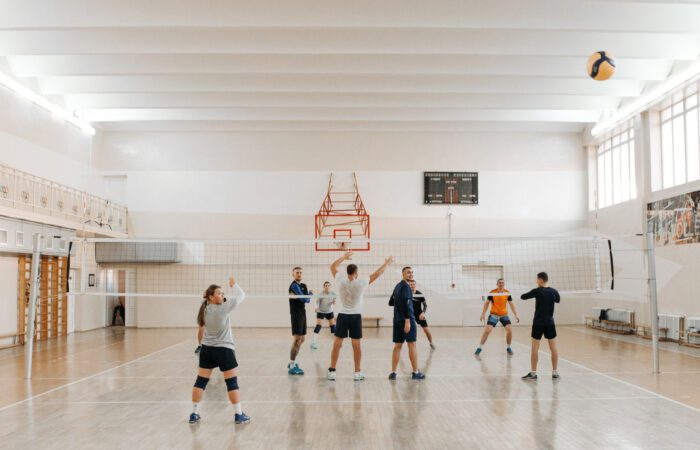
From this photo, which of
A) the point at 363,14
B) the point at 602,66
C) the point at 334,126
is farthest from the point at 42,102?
the point at 602,66

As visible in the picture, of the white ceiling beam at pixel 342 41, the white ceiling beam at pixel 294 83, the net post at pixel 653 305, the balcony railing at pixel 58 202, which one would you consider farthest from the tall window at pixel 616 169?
the balcony railing at pixel 58 202

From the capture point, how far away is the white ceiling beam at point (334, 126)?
2072cm

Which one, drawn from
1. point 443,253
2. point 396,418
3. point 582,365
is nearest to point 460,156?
point 443,253

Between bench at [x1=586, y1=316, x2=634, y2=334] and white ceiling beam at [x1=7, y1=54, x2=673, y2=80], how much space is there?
25.5 ft

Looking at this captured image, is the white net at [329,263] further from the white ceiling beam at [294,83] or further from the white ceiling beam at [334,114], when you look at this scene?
the white ceiling beam at [294,83]

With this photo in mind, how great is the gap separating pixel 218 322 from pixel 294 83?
1139 centimetres

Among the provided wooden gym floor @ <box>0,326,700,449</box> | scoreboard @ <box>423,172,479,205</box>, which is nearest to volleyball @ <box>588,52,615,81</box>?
wooden gym floor @ <box>0,326,700,449</box>

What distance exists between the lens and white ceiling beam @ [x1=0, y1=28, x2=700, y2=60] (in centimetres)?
1354

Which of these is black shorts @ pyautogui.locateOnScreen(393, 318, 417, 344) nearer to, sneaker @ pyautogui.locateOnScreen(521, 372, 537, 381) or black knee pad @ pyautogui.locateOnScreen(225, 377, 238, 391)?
sneaker @ pyautogui.locateOnScreen(521, 372, 537, 381)

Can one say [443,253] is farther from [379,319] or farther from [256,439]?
[256,439]

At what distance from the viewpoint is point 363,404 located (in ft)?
24.9

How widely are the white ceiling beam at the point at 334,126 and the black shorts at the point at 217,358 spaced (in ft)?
48.7

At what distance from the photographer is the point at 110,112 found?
63.9 feet

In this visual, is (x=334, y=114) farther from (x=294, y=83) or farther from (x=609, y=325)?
(x=609, y=325)
